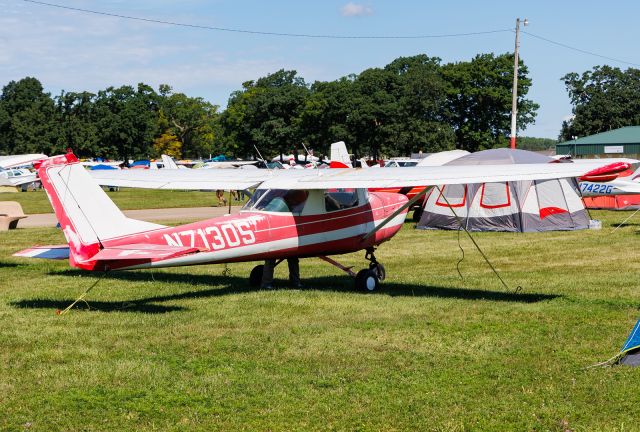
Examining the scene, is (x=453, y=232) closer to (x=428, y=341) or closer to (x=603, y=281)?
(x=603, y=281)

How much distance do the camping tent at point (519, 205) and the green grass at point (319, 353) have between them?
7926 mm

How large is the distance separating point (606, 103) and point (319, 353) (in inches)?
4634

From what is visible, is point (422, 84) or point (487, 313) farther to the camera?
point (422, 84)

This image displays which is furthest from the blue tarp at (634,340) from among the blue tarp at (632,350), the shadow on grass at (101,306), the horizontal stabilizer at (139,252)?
the shadow on grass at (101,306)

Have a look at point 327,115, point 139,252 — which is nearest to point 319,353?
point 139,252

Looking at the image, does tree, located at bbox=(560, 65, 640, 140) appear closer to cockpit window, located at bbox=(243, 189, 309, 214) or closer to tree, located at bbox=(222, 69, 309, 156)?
tree, located at bbox=(222, 69, 309, 156)

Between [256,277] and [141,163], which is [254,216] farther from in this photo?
[141,163]

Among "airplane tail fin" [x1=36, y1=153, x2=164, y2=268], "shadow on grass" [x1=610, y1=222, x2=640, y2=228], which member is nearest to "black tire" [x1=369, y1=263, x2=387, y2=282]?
"airplane tail fin" [x1=36, y1=153, x2=164, y2=268]

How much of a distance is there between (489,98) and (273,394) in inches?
3381

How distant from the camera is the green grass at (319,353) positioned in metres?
7.03

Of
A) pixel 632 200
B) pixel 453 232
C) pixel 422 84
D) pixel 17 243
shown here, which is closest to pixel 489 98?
pixel 422 84

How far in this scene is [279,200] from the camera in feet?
43.5

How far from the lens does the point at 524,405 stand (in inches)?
283

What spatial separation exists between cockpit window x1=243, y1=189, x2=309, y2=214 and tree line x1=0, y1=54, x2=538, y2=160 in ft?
242
